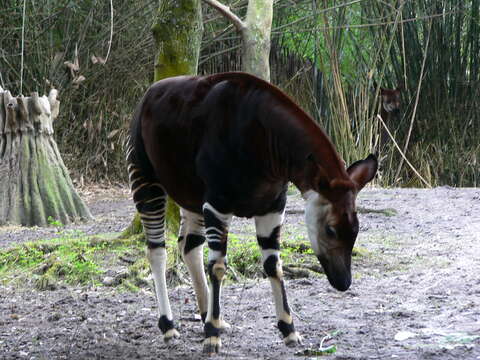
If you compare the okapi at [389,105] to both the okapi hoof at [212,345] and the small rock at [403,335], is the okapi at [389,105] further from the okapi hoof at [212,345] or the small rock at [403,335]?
the okapi hoof at [212,345]

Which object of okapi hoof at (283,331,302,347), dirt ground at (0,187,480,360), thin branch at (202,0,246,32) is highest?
thin branch at (202,0,246,32)

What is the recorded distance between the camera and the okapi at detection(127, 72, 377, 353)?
219 centimetres

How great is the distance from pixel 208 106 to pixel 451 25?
656 cm

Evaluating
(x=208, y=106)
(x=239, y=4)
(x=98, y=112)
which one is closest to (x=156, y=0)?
(x=239, y=4)

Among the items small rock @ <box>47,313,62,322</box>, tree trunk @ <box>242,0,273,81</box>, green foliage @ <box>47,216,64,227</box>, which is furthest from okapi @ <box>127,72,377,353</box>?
green foliage @ <box>47,216,64,227</box>

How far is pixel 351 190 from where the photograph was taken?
85.9 inches

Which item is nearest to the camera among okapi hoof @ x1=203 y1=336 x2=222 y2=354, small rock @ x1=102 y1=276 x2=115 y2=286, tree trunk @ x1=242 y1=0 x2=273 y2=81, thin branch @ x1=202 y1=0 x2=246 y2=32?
okapi hoof @ x1=203 y1=336 x2=222 y2=354

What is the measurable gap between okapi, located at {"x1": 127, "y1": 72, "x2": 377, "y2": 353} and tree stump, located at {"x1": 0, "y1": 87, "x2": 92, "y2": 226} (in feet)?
10.2

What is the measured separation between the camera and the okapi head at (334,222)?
2156mm

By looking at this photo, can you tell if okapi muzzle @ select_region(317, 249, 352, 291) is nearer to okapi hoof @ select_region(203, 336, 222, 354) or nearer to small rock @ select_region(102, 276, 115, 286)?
okapi hoof @ select_region(203, 336, 222, 354)

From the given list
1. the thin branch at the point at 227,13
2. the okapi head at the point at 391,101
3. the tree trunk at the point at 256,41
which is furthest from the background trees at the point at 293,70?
the thin branch at the point at 227,13

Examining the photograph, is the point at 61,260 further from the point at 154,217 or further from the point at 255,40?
the point at 255,40

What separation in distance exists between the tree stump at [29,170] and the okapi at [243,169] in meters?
3.10

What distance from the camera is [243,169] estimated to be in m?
2.31
